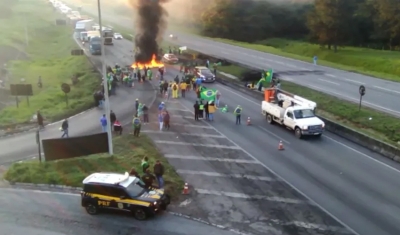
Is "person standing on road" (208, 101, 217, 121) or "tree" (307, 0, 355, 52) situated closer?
"person standing on road" (208, 101, 217, 121)

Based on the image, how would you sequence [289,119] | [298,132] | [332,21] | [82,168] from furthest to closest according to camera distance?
1. [332,21]
2. [289,119]
3. [298,132]
4. [82,168]

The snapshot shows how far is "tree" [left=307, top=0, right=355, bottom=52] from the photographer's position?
224 ft

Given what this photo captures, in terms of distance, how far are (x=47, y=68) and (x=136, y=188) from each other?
1697 inches

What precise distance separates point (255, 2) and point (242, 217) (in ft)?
265

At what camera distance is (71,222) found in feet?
54.6

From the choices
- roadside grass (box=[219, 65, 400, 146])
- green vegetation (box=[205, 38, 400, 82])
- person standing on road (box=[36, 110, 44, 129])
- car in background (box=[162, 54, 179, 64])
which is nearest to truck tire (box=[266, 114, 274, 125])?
roadside grass (box=[219, 65, 400, 146])

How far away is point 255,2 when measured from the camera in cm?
9238

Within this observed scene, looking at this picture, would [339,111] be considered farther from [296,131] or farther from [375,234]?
[375,234]

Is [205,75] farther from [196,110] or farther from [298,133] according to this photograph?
[298,133]

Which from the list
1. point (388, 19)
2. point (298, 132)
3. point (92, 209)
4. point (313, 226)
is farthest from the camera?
point (388, 19)

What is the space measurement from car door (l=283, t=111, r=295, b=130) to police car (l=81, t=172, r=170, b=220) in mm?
12737

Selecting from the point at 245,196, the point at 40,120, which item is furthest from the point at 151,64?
the point at 245,196

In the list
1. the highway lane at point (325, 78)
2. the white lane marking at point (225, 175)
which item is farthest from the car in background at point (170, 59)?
the white lane marking at point (225, 175)

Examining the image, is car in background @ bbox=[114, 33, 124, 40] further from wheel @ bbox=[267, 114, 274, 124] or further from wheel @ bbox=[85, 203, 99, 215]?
wheel @ bbox=[85, 203, 99, 215]
